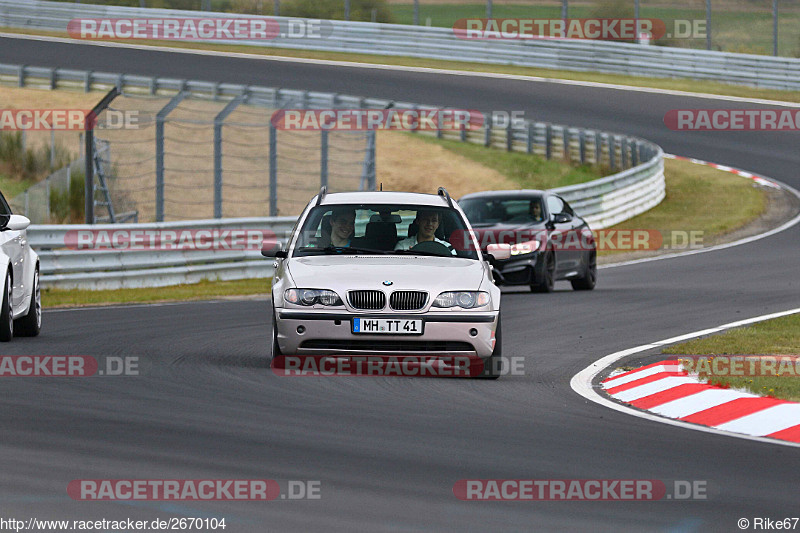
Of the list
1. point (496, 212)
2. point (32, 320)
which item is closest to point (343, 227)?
point (32, 320)

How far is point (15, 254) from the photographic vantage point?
12.6m

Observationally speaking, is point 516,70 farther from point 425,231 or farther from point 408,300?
point 408,300

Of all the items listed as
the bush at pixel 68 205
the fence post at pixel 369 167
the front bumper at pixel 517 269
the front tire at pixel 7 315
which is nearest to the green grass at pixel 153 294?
the front bumper at pixel 517 269

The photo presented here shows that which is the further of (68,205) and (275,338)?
(68,205)

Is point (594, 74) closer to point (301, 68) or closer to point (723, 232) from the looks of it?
point (301, 68)

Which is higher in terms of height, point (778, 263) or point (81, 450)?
point (81, 450)

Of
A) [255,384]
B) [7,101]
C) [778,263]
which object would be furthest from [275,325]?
[7,101]

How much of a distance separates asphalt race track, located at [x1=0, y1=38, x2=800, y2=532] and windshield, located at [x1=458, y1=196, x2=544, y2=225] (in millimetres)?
3141

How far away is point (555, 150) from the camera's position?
38312mm

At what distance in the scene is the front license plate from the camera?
404 inches

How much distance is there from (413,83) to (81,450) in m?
38.1

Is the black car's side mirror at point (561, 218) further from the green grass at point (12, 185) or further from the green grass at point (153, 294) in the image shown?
the green grass at point (12, 185)

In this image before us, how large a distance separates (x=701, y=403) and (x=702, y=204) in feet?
80.1

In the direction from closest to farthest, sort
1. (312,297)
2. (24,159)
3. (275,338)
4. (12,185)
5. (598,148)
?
(312,297), (275,338), (12,185), (24,159), (598,148)
